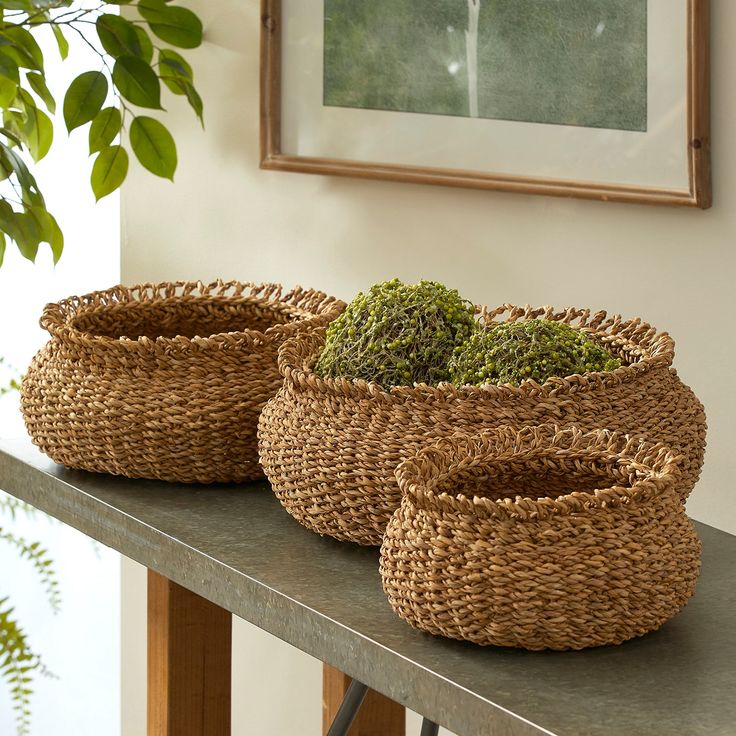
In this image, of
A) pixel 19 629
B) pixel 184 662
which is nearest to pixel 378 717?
pixel 184 662

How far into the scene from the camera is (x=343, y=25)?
1338 mm

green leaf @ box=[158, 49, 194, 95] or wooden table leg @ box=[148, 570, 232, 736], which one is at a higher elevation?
green leaf @ box=[158, 49, 194, 95]

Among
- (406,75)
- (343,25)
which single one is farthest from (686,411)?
(343,25)

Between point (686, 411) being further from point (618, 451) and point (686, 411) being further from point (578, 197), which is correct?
point (578, 197)

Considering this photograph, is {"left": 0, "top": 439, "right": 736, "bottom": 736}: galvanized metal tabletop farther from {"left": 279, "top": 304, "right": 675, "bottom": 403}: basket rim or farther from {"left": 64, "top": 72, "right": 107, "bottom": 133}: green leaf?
{"left": 64, "top": 72, "right": 107, "bottom": 133}: green leaf

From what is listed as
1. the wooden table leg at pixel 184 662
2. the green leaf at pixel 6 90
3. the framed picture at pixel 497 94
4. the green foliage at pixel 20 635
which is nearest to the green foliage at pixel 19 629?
the green foliage at pixel 20 635

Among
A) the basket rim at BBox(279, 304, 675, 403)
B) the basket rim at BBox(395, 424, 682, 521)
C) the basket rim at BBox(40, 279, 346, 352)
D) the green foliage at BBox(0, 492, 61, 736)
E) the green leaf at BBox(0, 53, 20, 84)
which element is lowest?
the green foliage at BBox(0, 492, 61, 736)

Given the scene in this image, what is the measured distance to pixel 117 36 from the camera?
1329mm

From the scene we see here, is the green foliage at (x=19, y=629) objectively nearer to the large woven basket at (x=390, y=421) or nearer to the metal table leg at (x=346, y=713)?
the metal table leg at (x=346, y=713)

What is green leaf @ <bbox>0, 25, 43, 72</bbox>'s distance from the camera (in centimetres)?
131

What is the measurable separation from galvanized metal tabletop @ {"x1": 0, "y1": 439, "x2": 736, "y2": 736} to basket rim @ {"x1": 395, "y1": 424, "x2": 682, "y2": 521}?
0.08 m

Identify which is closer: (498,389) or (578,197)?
(498,389)

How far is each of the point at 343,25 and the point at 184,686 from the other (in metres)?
0.75

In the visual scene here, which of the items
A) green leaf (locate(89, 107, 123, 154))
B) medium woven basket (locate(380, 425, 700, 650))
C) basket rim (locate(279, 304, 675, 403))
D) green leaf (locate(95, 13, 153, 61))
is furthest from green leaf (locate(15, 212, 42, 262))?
medium woven basket (locate(380, 425, 700, 650))
